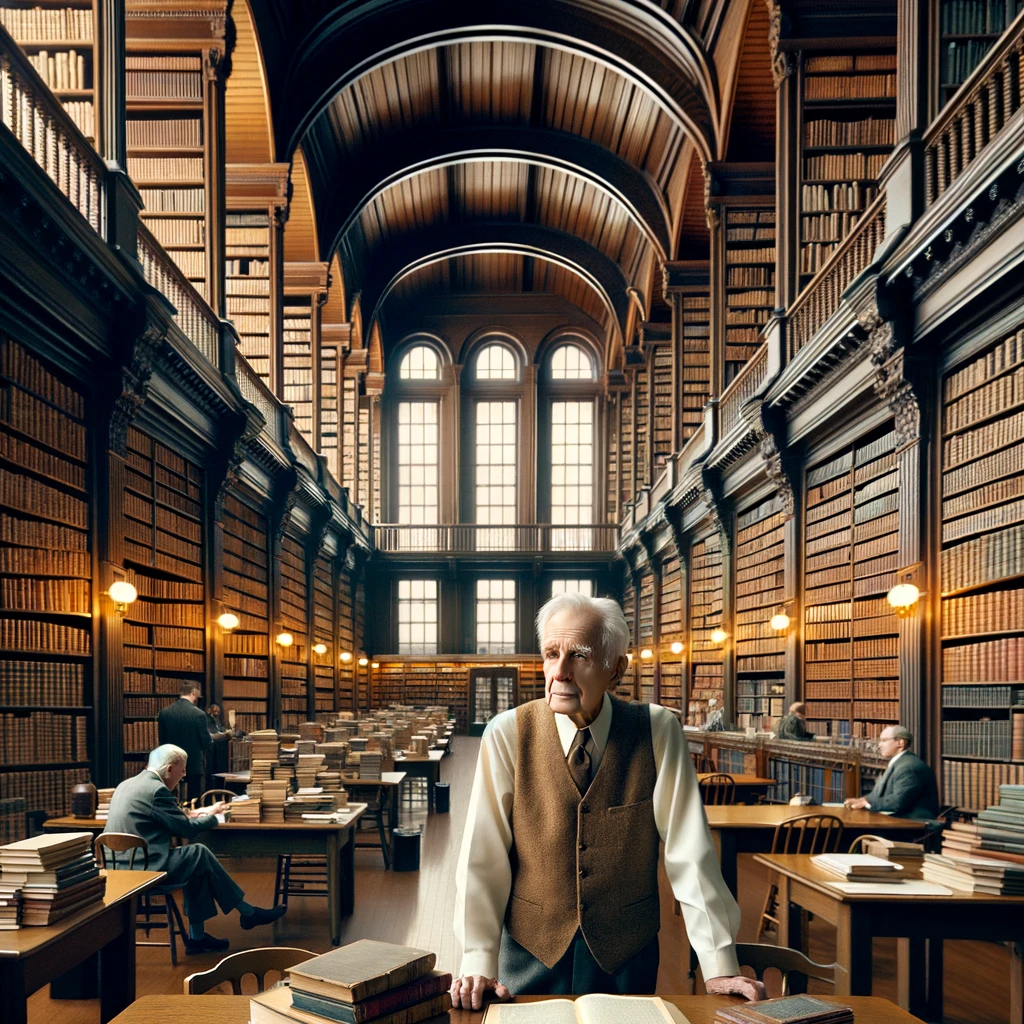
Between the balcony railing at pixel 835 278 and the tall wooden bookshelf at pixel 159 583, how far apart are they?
5255 mm

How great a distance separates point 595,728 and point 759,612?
9492 mm

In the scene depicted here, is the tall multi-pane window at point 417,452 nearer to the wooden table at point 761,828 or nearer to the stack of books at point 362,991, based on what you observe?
the wooden table at point 761,828

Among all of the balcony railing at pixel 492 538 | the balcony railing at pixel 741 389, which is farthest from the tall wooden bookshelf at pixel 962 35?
the balcony railing at pixel 492 538

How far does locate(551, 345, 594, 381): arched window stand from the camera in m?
24.4

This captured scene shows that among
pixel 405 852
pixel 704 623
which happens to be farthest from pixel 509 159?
pixel 405 852

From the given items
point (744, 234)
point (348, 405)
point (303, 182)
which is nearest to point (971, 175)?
point (744, 234)

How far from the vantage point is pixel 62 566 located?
6473 mm

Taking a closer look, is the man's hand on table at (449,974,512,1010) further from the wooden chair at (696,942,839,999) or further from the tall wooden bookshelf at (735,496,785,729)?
the tall wooden bookshelf at (735,496,785,729)

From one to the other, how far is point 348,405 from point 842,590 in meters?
14.2

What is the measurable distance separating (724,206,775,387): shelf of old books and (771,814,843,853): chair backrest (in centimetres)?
827

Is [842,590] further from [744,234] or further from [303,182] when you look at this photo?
[303,182]

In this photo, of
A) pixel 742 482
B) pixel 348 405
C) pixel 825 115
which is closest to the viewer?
pixel 825 115

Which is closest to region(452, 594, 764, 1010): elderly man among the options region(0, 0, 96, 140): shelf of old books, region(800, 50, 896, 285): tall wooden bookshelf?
region(0, 0, 96, 140): shelf of old books

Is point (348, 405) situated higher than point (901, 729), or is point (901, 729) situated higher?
point (348, 405)
